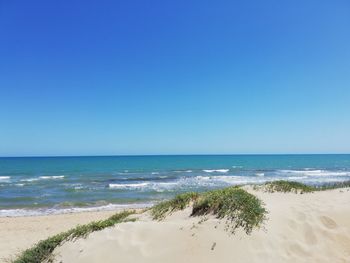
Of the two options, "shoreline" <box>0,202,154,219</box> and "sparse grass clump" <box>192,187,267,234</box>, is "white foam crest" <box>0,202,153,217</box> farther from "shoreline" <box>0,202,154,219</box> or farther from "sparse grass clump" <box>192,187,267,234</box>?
"sparse grass clump" <box>192,187,267,234</box>

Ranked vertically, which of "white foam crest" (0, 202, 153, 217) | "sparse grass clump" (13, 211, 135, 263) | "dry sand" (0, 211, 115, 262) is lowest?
"white foam crest" (0, 202, 153, 217)

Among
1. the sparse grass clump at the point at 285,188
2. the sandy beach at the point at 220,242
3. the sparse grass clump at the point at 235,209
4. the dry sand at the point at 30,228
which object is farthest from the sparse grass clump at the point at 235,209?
the dry sand at the point at 30,228

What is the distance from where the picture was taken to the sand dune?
19.0ft

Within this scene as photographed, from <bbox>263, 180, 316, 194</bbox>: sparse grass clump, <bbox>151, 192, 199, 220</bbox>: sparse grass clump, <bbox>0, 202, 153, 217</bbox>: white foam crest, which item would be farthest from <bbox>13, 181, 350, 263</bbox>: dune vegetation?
<bbox>0, 202, 153, 217</bbox>: white foam crest

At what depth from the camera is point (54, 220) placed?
1730cm

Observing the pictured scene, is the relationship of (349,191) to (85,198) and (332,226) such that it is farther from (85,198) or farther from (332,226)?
(85,198)

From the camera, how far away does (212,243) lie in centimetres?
596

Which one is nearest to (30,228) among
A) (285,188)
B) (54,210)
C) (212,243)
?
(54,210)

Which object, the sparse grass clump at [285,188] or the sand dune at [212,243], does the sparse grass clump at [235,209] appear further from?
the sparse grass clump at [285,188]

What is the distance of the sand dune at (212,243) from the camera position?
5785 mm

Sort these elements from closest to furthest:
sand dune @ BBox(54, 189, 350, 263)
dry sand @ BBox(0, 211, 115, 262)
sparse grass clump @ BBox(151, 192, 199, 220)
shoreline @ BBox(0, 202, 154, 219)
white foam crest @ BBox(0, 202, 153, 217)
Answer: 1. sand dune @ BBox(54, 189, 350, 263)
2. sparse grass clump @ BBox(151, 192, 199, 220)
3. dry sand @ BBox(0, 211, 115, 262)
4. shoreline @ BBox(0, 202, 154, 219)
5. white foam crest @ BBox(0, 202, 153, 217)

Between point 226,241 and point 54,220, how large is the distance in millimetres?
13486

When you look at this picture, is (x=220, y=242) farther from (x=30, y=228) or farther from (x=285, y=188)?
(x=30, y=228)

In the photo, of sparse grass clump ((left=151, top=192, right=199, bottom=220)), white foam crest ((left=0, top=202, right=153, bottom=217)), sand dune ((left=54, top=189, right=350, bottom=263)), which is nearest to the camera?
sand dune ((left=54, top=189, right=350, bottom=263))
